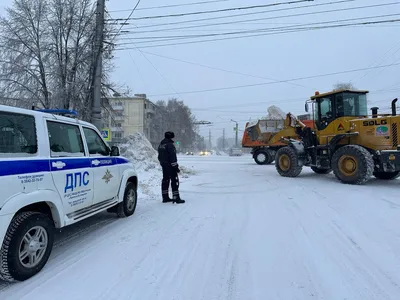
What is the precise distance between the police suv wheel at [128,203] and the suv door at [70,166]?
135 centimetres

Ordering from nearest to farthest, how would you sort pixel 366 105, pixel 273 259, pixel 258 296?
pixel 258 296 → pixel 273 259 → pixel 366 105

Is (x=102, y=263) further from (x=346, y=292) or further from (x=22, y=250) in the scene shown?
(x=346, y=292)

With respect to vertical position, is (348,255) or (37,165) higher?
(37,165)

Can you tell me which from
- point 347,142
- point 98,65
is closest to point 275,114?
point 347,142

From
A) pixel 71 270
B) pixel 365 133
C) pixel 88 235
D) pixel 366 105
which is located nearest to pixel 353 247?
pixel 71 270

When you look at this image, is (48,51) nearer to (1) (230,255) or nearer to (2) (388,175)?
(1) (230,255)

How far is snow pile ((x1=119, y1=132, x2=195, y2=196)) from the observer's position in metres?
10.5

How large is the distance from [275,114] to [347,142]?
10.1m

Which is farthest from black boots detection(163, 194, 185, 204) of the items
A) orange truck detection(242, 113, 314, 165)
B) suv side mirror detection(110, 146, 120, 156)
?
orange truck detection(242, 113, 314, 165)

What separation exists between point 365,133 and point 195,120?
213ft

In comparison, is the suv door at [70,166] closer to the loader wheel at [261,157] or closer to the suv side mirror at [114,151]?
the suv side mirror at [114,151]

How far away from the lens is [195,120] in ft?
242

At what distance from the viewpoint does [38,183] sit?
331 centimetres

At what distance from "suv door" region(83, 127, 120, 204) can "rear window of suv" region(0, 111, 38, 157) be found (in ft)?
4.14
